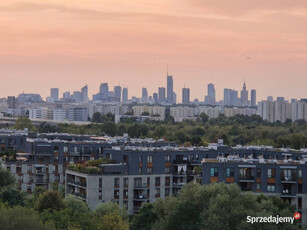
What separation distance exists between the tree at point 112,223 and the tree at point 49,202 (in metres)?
3.62

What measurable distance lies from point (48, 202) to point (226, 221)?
812 cm

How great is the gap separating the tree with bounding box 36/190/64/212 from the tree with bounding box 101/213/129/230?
3623 millimetres

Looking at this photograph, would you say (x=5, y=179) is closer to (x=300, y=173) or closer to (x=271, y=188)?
(x=271, y=188)

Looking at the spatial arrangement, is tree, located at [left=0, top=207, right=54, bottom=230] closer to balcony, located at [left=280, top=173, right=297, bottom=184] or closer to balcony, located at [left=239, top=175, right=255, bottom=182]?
balcony, located at [left=239, top=175, right=255, bottom=182]

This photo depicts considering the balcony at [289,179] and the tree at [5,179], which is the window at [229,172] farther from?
the tree at [5,179]

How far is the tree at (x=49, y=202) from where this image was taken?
101 ft

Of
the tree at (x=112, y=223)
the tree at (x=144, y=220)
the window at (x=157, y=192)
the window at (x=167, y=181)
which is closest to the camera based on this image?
the tree at (x=112, y=223)

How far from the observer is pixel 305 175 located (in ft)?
105

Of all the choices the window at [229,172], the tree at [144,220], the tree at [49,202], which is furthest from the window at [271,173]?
the tree at [49,202]

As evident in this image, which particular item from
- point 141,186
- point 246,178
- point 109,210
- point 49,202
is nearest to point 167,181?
point 141,186

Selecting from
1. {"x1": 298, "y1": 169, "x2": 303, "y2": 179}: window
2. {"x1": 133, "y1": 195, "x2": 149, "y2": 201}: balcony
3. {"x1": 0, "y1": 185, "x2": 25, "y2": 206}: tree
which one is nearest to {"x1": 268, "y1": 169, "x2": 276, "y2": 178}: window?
{"x1": 298, "y1": 169, "x2": 303, "y2": 179}: window

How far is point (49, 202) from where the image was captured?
3098 cm

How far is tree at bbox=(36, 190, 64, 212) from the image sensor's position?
30.9 m

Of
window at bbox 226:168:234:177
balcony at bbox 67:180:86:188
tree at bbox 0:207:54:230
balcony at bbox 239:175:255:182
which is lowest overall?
tree at bbox 0:207:54:230
